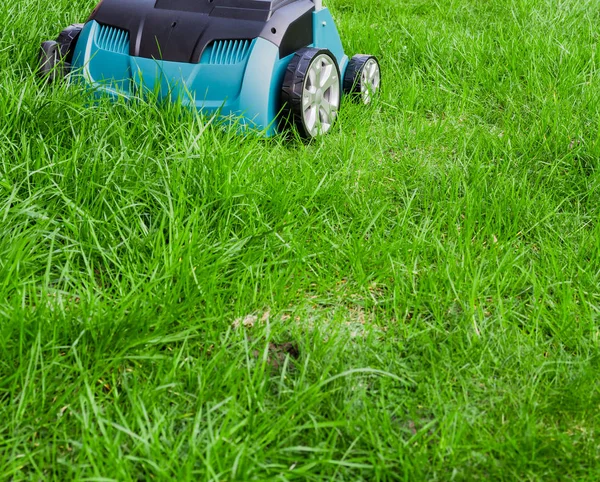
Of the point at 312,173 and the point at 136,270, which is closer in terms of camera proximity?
the point at 136,270

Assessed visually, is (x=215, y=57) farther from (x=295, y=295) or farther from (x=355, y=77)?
(x=295, y=295)

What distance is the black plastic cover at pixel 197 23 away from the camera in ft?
8.29

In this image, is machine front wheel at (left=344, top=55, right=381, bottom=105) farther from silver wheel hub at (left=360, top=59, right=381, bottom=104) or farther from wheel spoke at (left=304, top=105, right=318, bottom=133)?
wheel spoke at (left=304, top=105, right=318, bottom=133)

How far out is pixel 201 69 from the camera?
8.22 feet

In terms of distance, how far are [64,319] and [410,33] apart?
8.68 feet

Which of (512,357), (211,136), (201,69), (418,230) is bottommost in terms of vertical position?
(512,357)

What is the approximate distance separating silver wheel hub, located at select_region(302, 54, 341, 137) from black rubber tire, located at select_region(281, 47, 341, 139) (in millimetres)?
24

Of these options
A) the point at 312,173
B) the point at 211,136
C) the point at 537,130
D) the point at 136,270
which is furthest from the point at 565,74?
the point at 136,270

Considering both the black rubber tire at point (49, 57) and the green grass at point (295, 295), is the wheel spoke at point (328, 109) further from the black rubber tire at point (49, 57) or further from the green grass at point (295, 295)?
the black rubber tire at point (49, 57)

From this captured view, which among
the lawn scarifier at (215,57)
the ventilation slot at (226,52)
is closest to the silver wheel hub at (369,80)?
the lawn scarifier at (215,57)

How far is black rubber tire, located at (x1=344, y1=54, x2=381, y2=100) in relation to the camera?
2.93 meters

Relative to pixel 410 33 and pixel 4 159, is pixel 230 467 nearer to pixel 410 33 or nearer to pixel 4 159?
pixel 4 159

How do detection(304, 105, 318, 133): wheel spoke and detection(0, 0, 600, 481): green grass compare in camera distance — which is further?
detection(304, 105, 318, 133): wheel spoke

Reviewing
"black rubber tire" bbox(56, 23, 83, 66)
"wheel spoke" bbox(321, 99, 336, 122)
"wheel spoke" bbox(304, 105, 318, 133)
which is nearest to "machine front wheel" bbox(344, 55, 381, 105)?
"wheel spoke" bbox(321, 99, 336, 122)
